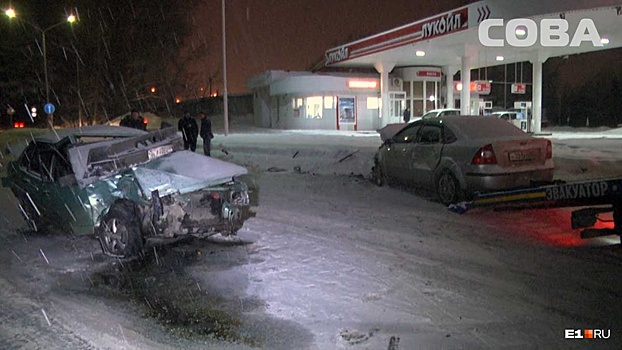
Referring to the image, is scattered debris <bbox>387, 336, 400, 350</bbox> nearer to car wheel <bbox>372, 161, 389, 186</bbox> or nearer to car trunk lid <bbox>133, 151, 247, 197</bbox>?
car trunk lid <bbox>133, 151, 247, 197</bbox>

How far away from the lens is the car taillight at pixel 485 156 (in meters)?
9.16

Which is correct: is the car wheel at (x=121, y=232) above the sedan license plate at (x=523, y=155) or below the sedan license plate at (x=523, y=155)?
below

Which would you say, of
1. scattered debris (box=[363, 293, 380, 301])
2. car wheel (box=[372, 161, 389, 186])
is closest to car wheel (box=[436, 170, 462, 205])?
car wheel (box=[372, 161, 389, 186])

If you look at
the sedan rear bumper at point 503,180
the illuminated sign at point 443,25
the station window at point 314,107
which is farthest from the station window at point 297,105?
the sedan rear bumper at point 503,180

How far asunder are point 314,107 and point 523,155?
3310cm

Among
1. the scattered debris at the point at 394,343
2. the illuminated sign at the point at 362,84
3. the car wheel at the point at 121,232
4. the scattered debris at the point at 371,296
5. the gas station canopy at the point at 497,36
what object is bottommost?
the scattered debris at the point at 394,343

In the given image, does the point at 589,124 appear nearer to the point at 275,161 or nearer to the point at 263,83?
the point at 263,83

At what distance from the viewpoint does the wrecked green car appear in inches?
284

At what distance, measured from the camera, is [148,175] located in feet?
23.6

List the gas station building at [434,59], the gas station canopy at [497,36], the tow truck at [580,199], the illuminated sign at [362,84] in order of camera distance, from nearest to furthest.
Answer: the tow truck at [580,199], the gas station canopy at [497,36], the gas station building at [434,59], the illuminated sign at [362,84]

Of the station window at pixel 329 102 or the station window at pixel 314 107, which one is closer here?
the station window at pixel 329 102

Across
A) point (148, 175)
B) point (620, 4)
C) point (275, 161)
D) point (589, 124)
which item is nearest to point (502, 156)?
point (148, 175)

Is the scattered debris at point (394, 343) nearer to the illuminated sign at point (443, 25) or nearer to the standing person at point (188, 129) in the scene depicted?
the standing person at point (188, 129)

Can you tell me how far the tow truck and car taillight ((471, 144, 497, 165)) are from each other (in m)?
0.64
